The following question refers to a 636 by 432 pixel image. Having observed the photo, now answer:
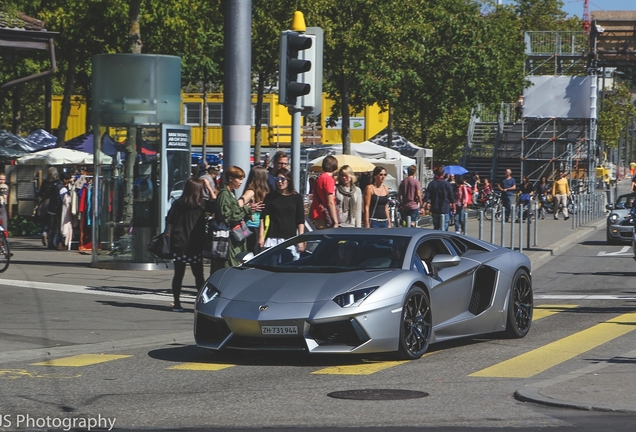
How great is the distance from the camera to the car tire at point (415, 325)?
389 inches

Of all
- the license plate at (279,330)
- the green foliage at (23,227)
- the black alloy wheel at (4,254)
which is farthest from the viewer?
the green foliage at (23,227)

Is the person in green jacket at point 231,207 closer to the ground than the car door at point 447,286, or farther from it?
farther from it

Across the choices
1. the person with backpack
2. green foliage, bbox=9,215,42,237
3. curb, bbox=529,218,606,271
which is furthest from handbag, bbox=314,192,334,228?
green foliage, bbox=9,215,42,237

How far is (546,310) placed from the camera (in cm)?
1462

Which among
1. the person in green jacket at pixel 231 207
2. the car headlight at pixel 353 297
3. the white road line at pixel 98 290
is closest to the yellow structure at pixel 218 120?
the white road line at pixel 98 290

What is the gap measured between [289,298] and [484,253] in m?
2.60

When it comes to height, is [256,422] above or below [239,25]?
below

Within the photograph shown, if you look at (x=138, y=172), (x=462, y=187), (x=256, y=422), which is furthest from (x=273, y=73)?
(x=256, y=422)

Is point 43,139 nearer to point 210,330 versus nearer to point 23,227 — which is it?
point 23,227

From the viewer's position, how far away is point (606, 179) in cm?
7938

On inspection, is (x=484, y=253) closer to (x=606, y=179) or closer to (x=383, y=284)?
(x=383, y=284)

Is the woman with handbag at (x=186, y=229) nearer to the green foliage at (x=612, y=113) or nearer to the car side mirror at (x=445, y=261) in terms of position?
Answer: the car side mirror at (x=445, y=261)

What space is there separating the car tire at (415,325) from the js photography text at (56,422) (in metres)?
3.33

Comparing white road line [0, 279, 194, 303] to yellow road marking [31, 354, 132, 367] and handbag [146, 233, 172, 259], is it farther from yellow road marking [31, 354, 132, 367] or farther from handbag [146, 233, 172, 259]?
yellow road marking [31, 354, 132, 367]
